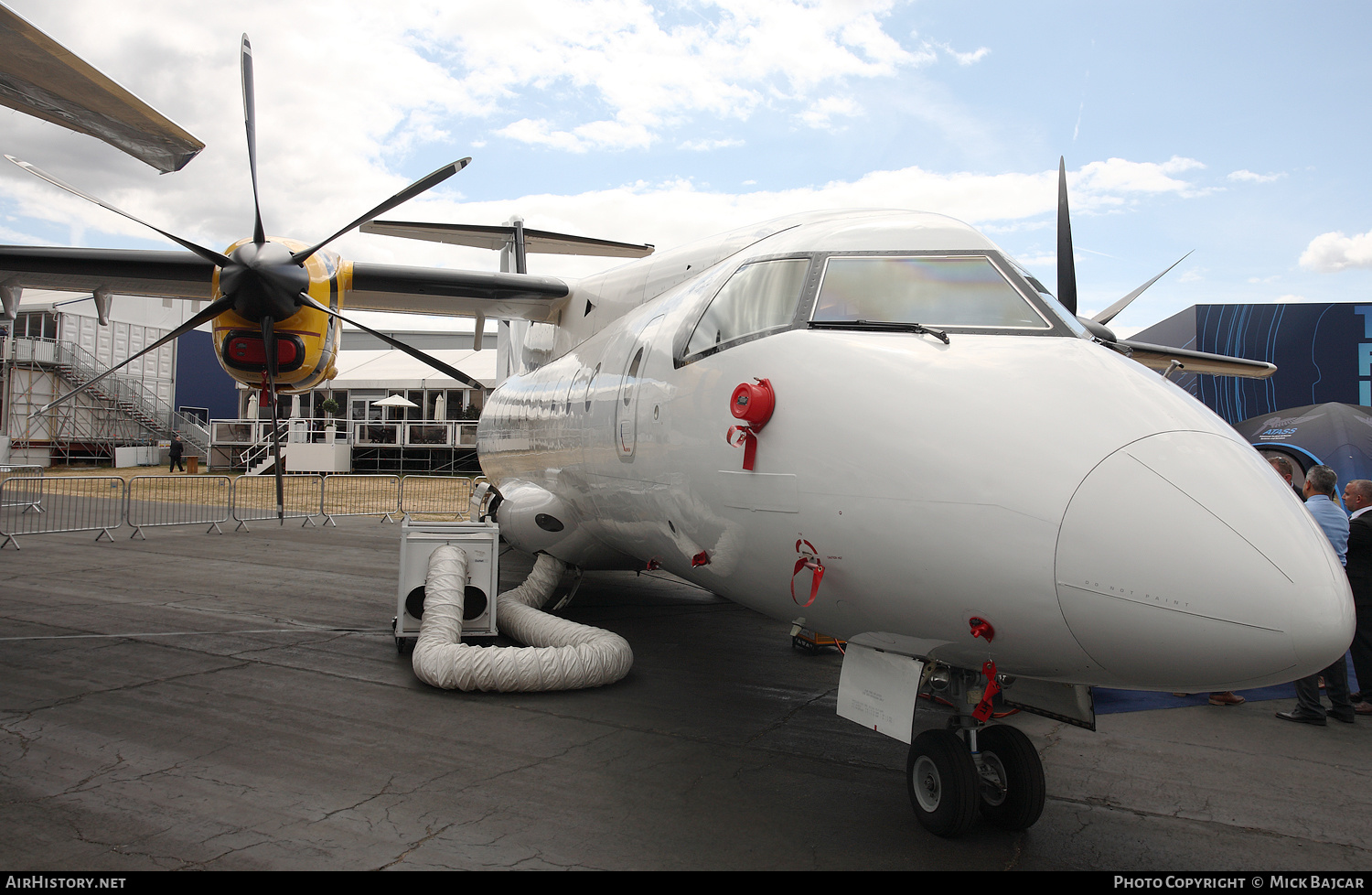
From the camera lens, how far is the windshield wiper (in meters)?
3.50

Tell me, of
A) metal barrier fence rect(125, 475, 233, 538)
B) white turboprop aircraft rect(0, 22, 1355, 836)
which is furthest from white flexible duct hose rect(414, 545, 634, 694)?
metal barrier fence rect(125, 475, 233, 538)

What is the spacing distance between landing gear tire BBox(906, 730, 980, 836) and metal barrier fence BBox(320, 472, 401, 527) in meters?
17.1

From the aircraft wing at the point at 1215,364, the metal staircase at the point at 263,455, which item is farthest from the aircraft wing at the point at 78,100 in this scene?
the metal staircase at the point at 263,455

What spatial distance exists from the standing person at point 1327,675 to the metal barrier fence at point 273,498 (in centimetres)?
1759

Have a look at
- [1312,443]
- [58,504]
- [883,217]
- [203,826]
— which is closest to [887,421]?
[883,217]

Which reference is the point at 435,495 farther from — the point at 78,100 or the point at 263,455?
the point at 78,100

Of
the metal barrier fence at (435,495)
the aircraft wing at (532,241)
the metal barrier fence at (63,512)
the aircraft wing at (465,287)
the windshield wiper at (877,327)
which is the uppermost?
the aircraft wing at (532,241)

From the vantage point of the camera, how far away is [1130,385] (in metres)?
3.15

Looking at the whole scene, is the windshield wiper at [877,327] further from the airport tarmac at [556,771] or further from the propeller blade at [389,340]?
the propeller blade at [389,340]

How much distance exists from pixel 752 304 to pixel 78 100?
5767 mm

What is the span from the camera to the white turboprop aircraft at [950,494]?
2.63 meters

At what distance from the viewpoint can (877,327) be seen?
367 centimetres

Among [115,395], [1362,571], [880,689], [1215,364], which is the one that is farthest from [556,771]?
[115,395]

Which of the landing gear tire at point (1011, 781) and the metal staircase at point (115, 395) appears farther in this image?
the metal staircase at point (115, 395)
